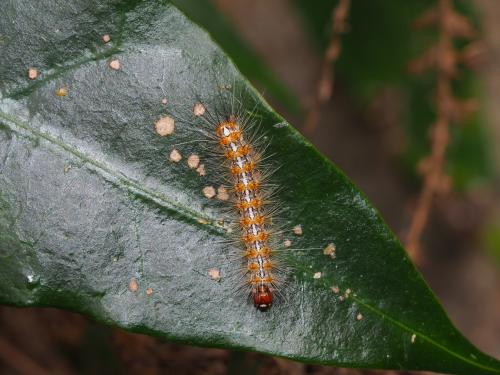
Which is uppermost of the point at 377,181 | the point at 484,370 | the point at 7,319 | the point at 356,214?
the point at 377,181

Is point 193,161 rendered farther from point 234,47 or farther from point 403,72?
point 403,72

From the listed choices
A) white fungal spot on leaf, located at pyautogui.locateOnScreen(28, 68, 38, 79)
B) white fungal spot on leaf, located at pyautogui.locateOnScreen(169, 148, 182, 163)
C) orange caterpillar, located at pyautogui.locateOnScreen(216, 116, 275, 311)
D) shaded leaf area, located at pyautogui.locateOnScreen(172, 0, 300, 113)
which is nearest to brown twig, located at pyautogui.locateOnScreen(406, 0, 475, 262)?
shaded leaf area, located at pyautogui.locateOnScreen(172, 0, 300, 113)

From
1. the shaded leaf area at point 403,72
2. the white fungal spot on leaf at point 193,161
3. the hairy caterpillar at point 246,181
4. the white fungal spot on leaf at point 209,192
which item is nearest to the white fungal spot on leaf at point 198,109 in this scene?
the hairy caterpillar at point 246,181

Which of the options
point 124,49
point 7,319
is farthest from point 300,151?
point 7,319

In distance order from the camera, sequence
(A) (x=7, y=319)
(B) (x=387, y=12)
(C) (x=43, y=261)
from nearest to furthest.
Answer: (C) (x=43, y=261) → (A) (x=7, y=319) → (B) (x=387, y=12)

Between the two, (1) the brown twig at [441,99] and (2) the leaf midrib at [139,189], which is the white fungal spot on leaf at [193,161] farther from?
(1) the brown twig at [441,99]

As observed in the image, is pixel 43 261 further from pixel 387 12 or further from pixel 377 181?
pixel 377 181

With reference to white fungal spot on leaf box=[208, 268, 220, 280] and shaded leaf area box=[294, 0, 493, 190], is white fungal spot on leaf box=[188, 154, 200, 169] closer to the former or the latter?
white fungal spot on leaf box=[208, 268, 220, 280]

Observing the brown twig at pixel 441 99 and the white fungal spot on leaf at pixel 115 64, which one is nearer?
the white fungal spot on leaf at pixel 115 64
